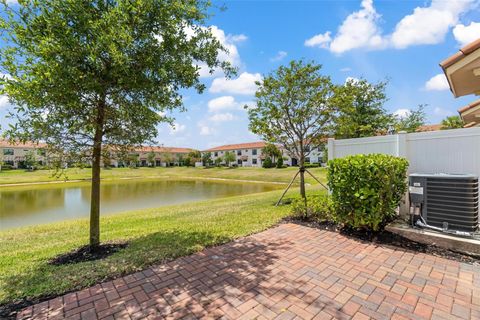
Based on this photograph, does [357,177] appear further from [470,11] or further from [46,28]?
[46,28]

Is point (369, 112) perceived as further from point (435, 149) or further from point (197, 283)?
point (197, 283)

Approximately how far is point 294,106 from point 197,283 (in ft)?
22.0

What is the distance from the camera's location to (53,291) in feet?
9.95

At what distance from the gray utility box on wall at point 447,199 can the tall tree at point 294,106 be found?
371 centimetres

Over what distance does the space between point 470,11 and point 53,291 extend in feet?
29.8

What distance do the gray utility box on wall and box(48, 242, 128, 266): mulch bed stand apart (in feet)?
18.7

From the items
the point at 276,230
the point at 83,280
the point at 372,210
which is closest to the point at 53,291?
the point at 83,280

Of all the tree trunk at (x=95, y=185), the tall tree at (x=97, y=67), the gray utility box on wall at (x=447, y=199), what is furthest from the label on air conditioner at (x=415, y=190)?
the tree trunk at (x=95, y=185)

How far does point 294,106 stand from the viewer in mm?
8375

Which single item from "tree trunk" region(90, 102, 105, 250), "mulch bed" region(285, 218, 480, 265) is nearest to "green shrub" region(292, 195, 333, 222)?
"mulch bed" region(285, 218, 480, 265)

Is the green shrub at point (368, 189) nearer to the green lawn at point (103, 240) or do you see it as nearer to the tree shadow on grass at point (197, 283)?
the tree shadow on grass at point (197, 283)

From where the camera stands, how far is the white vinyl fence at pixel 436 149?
4.50 m

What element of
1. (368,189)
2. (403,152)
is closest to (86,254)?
(368,189)

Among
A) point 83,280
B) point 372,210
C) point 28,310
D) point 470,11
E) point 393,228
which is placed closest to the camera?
point 28,310
